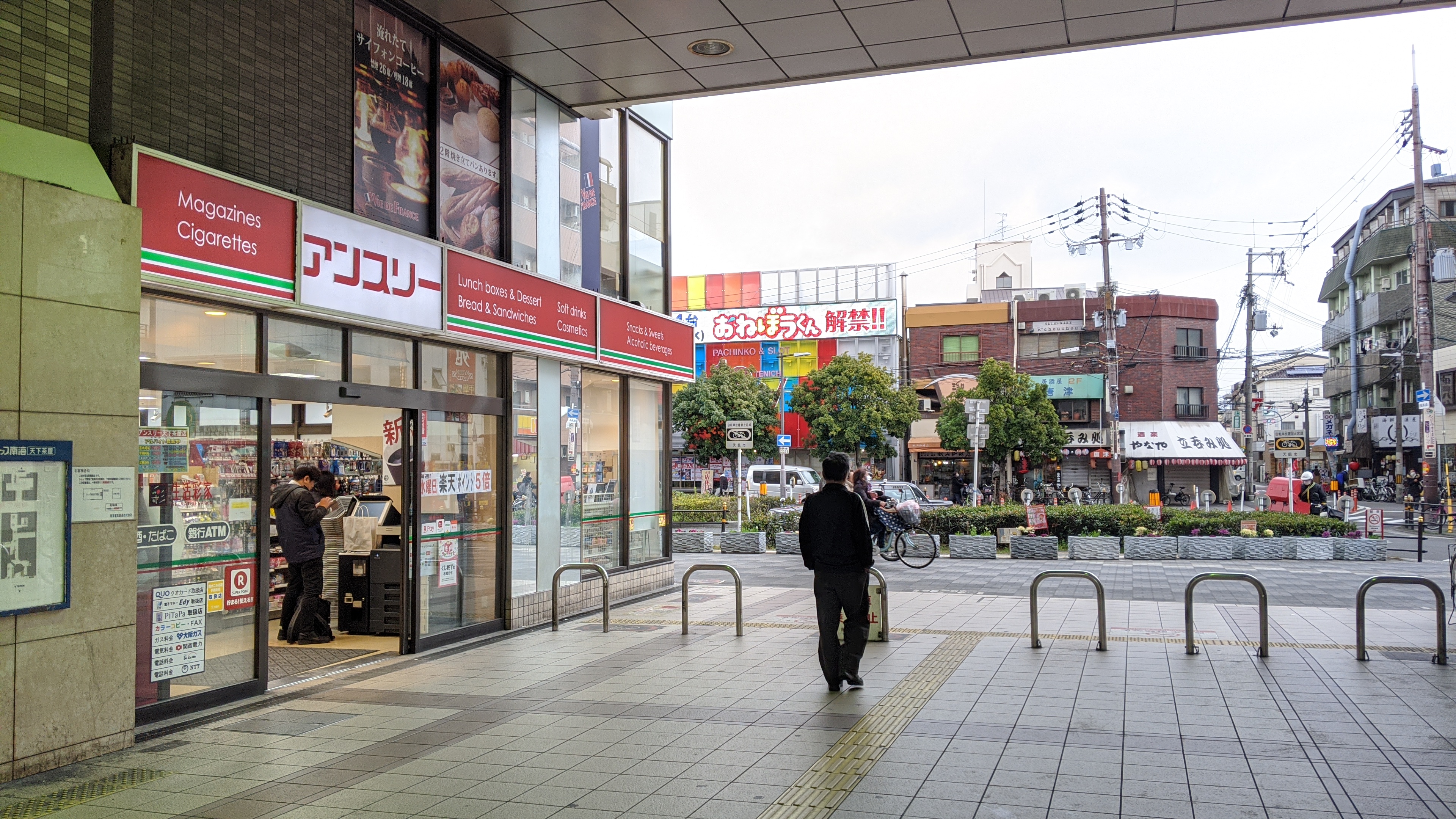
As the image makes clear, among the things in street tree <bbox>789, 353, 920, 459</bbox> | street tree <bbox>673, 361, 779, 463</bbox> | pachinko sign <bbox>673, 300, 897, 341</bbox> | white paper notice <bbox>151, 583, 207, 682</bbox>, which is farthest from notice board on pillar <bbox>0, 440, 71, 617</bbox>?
pachinko sign <bbox>673, 300, 897, 341</bbox>

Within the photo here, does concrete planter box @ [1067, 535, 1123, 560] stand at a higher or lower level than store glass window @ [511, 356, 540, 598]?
lower

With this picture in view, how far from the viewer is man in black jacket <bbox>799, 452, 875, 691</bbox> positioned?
306 inches

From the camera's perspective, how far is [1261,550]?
1895 centimetres

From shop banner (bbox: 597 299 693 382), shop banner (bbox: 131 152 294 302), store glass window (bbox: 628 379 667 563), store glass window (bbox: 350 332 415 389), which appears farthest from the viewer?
store glass window (bbox: 628 379 667 563)

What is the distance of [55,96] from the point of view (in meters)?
6.25

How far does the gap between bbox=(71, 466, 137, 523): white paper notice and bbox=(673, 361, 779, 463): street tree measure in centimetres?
3331

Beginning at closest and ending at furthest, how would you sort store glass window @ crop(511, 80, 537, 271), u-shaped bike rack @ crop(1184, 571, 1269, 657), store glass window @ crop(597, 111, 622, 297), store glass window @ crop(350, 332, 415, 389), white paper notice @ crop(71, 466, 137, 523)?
white paper notice @ crop(71, 466, 137, 523) < u-shaped bike rack @ crop(1184, 571, 1269, 657) < store glass window @ crop(350, 332, 415, 389) < store glass window @ crop(511, 80, 537, 271) < store glass window @ crop(597, 111, 622, 297)

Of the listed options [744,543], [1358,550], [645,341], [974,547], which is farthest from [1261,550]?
[645,341]

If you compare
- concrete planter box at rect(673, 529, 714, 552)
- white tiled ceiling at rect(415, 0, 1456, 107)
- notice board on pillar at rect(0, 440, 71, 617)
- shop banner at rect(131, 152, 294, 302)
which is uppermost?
white tiled ceiling at rect(415, 0, 1456, 107)

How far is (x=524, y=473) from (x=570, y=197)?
138 inches

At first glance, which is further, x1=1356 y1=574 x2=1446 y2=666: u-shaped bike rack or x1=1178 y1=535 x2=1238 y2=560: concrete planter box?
x1=1178 y1=535 x2=1238 y2=560: concrete planter box

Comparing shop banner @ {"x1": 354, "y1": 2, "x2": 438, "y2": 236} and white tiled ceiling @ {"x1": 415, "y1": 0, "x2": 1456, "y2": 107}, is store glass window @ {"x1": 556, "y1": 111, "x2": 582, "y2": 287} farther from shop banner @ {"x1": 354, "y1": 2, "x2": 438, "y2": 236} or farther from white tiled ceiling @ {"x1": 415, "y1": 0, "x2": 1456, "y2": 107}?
shop banner @ {"x1": 354, "y1": 2, "x2": 438, "y2": 236}

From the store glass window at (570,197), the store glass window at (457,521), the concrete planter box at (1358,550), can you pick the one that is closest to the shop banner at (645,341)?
the store glass window at (570,197)

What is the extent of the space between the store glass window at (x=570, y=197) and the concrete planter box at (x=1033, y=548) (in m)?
10.8
